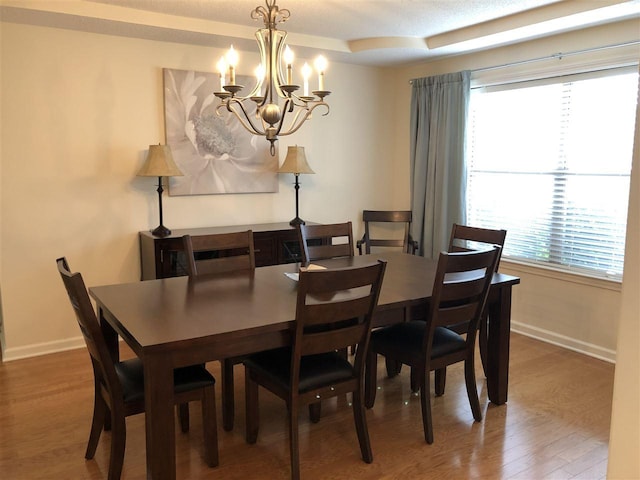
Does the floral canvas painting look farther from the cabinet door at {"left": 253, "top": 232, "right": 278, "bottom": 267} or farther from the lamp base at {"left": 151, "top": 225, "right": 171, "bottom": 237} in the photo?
the cabinet door at {"left": 253, "top": 232, "right": 278, "bottom": 267}

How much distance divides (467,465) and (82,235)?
3009 millimetres

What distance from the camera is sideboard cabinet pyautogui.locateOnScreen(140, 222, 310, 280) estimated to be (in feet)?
12.5

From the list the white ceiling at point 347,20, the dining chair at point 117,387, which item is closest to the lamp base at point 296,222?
the white ceiling at point 347,20

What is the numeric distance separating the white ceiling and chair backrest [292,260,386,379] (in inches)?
78.4

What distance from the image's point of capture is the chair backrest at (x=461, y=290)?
99.2 inches

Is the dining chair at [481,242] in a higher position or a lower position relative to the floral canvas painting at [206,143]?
lower

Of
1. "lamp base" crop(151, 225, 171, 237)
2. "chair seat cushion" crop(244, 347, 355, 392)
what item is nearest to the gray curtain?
"lamp base" crop(151, 225, 171, 237)

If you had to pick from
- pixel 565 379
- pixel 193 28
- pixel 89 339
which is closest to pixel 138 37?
pixel 193 28

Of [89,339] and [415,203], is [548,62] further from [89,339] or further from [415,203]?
[89,339]

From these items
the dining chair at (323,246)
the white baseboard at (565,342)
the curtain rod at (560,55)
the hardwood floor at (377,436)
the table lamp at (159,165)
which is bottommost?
the hardwood floor at (377,436)

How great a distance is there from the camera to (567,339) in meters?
4.04

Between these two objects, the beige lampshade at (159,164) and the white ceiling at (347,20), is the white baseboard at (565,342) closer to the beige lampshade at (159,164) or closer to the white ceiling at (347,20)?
the white ceiling at (347,20)

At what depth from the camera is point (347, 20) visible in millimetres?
3770

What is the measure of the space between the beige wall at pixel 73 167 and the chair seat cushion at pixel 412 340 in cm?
206
